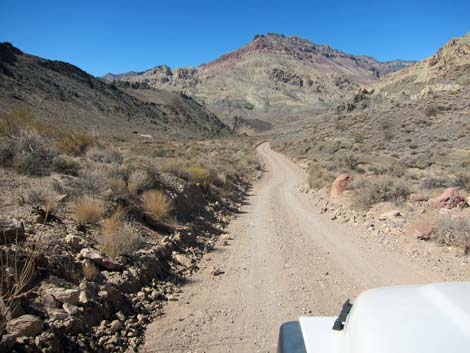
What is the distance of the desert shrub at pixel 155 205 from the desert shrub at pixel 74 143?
165 inches

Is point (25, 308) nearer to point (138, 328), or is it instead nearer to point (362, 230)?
point (138, 328)

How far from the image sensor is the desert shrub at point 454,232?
670cm

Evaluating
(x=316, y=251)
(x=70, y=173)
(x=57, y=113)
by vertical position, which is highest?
(x=57, y=113)

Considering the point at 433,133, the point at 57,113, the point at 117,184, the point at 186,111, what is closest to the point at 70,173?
the point at 117,184

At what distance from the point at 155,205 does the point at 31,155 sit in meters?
3.22

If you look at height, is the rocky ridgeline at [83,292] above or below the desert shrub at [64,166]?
below

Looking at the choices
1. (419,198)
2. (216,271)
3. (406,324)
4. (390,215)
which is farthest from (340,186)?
(406,324)

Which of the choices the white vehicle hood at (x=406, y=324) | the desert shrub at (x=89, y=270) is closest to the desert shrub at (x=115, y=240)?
the desert shrub at (x=89, y=270)

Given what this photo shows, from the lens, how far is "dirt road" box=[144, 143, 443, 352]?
4172mm

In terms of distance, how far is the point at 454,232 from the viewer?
690cm

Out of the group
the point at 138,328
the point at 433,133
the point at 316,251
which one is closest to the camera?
the point at 138,328

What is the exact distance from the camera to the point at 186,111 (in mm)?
85375

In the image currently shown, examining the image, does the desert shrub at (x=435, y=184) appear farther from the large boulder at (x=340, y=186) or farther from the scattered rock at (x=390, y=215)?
the scattered rock at (x=390, y=215)

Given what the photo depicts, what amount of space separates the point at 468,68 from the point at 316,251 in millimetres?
56318
